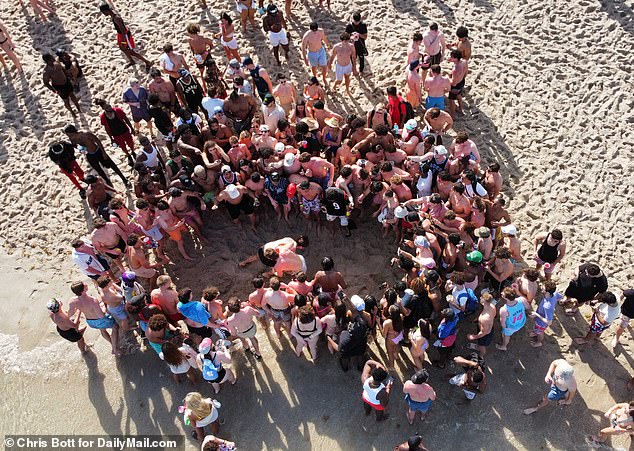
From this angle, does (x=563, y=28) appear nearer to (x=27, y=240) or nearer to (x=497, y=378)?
(x=497, y=378)

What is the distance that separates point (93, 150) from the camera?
10.1 metres

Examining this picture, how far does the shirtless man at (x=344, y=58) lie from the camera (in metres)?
10.8

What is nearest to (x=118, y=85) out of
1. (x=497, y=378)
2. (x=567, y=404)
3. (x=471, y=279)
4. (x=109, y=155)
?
(x=109, y=155)

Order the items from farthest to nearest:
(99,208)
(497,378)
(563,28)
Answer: (563,28)
(99,208)
(497,378)

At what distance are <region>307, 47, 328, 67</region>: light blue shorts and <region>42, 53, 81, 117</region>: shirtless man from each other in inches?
218

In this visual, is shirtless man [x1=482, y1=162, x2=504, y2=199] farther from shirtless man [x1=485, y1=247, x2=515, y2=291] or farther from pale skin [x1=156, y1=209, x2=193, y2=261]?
pale skin [x1=156, y1=209, x2=193, y2=261]

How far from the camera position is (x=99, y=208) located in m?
9.35

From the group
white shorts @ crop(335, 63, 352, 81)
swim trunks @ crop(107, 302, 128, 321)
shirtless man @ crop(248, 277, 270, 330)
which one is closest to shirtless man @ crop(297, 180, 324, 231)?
shirtless man @ crop(248, 277, 270, 330)

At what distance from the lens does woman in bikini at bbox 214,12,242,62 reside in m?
11.7

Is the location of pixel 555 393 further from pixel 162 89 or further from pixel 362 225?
pixel 162 89

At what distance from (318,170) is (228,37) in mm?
5018

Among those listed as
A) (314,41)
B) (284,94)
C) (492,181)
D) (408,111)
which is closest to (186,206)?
(284,94)

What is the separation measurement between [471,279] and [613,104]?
20.3 feet

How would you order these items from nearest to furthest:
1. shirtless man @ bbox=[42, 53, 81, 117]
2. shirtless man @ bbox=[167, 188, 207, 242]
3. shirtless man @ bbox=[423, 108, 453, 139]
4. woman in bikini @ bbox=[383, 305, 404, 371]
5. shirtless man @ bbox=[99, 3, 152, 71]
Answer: woman in bikini @ bbox=[383, 305, 404, 371] → shirtless man @ bbox=[167, 188, 207, 242] → shirtless man @ bbox=[423, 108, 453, 139] → shirtless man @ bbox=[42, 53, 81, 117] → shirtless man @ bbox=[99, 3, 152, 71]
